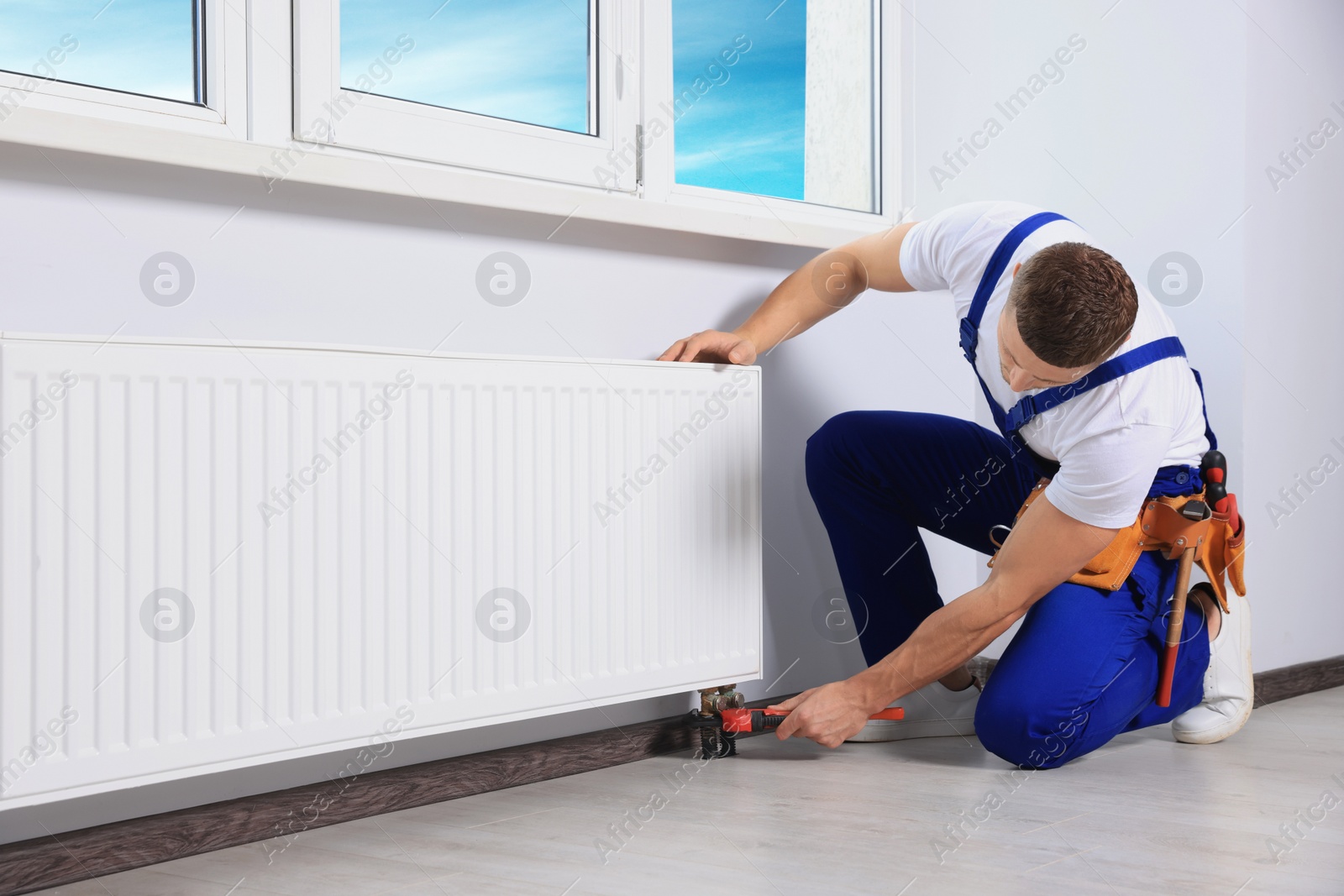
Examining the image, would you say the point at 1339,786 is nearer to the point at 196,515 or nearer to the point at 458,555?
the point at 458,555

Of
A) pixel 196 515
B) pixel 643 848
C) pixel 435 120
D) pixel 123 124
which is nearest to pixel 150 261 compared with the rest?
pixel 123 124

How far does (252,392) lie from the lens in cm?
116

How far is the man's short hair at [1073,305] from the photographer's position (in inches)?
47.3

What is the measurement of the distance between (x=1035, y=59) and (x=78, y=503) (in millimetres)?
1908

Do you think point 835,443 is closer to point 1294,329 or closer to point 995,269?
point 995,269

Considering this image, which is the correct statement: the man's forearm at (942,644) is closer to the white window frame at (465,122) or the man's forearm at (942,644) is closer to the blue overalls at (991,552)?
the blue overalls at (991,552)

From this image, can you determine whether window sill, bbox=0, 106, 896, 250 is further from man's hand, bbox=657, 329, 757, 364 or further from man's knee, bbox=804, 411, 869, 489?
man's knee, bbox=804, 411, 869, 489

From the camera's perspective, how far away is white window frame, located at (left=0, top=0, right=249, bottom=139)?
1.25 metres

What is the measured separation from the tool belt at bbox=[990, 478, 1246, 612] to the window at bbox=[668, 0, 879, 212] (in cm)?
78

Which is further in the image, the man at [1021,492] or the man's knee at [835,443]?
the man's knee at [835,443]

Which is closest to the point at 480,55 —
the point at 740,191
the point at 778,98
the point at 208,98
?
the point at 208,98

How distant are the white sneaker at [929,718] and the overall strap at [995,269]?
60 centimetres

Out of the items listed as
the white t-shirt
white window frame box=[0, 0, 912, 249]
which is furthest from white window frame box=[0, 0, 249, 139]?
the white t-shirt

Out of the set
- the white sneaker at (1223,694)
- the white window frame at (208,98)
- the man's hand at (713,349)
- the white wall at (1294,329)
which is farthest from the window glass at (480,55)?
the white sneaker at (1223,694)
